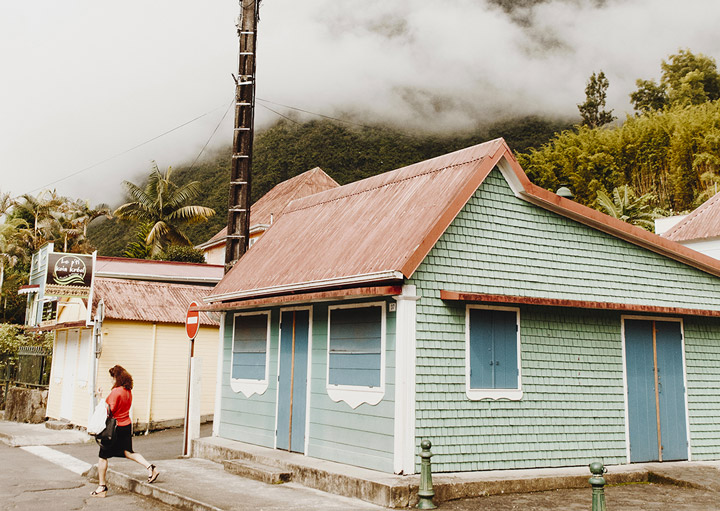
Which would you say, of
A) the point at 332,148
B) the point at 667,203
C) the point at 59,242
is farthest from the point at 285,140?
the point at 667,203

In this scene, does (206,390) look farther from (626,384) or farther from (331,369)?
(626,384)

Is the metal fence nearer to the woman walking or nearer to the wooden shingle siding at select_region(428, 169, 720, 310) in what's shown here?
the woman walking

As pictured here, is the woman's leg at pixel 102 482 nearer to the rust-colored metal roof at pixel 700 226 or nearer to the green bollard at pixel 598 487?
the green bollard at pixel 598 487

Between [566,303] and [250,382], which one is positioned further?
[250,382]

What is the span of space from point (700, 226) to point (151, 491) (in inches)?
727

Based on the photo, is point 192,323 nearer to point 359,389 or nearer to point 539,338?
point 359,389

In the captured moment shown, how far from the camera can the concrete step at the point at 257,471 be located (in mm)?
10227

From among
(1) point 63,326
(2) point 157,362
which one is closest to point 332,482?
(2) point 157,362

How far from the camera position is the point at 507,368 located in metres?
10.1

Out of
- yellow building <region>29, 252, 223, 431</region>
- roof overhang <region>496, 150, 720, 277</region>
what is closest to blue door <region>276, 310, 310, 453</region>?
roof overhang <region>496, 150, 720, 277</region>

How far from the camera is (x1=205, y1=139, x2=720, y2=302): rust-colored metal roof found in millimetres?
9562

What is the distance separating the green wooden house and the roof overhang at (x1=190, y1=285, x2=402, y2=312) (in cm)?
3

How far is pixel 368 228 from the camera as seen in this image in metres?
10.9

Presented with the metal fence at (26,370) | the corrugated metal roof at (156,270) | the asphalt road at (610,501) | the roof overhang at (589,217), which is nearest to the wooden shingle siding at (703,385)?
the roof overhang at (589,217)
